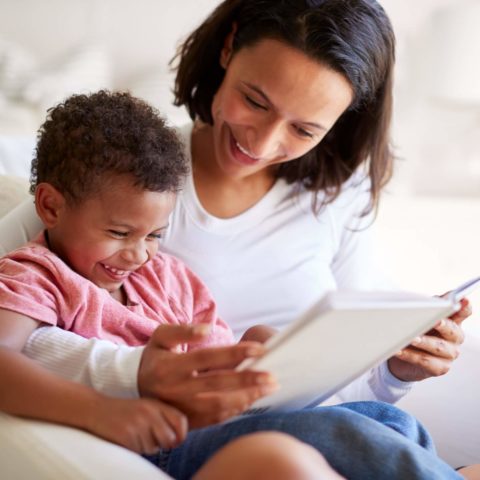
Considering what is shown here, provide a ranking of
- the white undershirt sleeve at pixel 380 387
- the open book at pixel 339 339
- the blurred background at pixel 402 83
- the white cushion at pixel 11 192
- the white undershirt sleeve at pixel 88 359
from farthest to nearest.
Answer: the blurred background at pixel 402 83 → the white cushion at pixel 11 192 → the white undershirt sleeve at pixel 380 387 → the white undershirt sleeve at pixel 88 359 → the open book at pixel 339 339

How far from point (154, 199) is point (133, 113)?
5.2 inches

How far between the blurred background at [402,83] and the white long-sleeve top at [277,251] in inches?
21.7

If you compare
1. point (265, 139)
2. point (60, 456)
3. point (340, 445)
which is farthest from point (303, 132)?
point (60, 456)

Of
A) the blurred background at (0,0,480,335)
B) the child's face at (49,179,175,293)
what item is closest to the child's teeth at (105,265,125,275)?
the child's face at (49,179,175,293)

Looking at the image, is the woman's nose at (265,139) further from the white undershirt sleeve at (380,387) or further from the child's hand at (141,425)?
the child's hand at (141,425)

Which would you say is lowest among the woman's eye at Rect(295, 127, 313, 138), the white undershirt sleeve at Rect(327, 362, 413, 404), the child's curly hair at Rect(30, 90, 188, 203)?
the white undershirt sleeve at Rect(327, 362, 413, 404)

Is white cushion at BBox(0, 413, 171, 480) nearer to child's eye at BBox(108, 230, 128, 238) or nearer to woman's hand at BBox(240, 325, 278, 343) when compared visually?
child's eye at BBox(108, 230, 128, 238)

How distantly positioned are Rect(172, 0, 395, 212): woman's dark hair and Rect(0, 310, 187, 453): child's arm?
23.1 inches

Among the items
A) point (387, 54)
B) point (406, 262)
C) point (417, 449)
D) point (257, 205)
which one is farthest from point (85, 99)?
point (406, 262)

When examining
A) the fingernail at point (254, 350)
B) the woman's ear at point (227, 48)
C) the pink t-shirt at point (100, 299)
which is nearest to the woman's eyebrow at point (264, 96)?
the woman's ear at point (227, 48)

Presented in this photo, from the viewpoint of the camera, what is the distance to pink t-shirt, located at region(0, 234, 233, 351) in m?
0.92

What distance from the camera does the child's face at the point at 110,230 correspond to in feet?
3.24

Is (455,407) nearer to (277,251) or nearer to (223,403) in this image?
(277,251)

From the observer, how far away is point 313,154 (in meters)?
1.40
